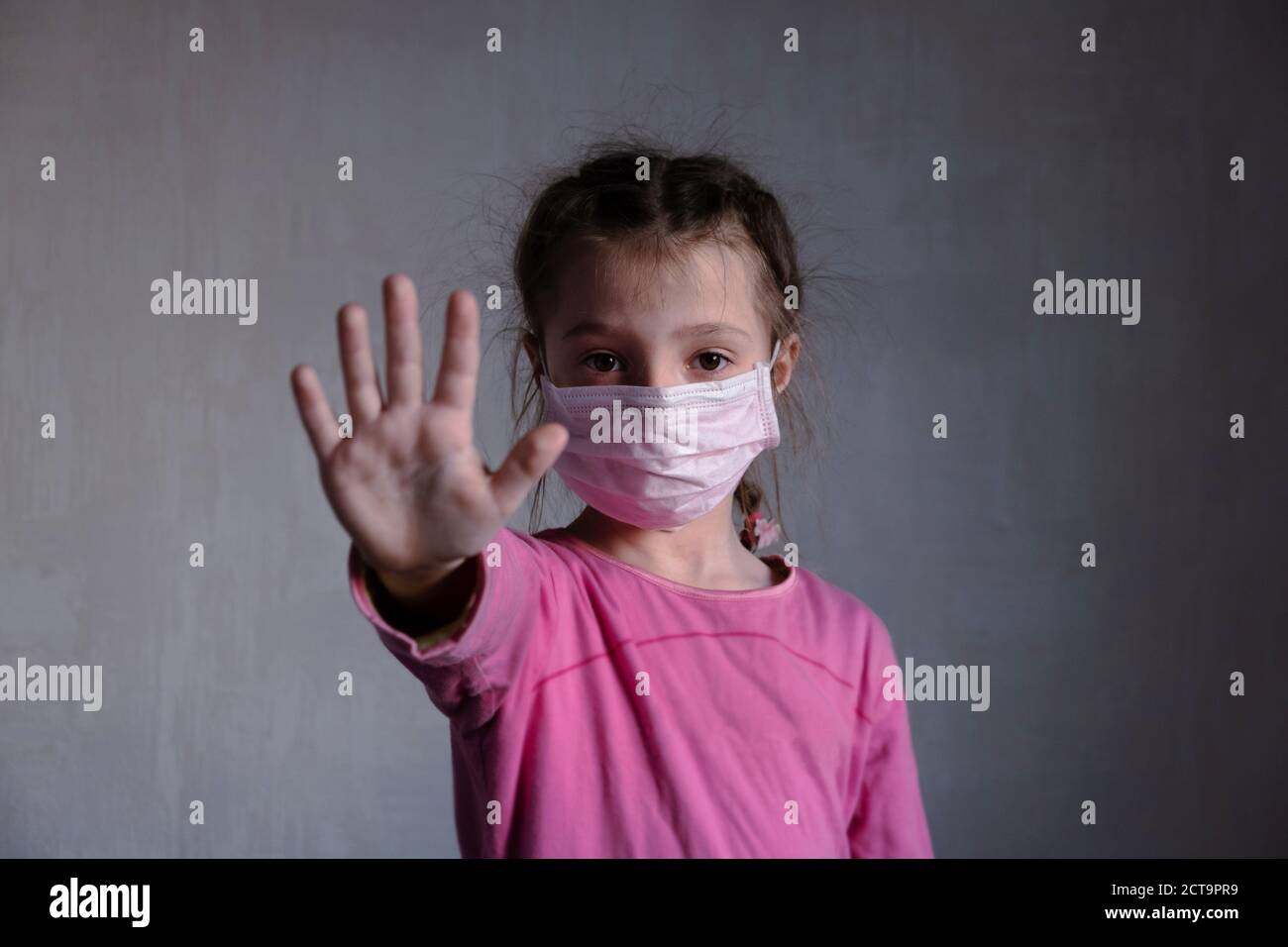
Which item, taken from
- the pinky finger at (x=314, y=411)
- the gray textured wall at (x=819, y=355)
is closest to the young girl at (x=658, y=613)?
the pinky finger at (x=314, y=411)

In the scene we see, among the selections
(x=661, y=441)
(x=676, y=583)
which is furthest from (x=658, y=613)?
(x=661, y=441)

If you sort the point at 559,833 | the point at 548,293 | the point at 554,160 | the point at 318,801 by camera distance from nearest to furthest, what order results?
the point at 559,833 < the point at 548,293 < the point at 554,160 < the point at 318,801

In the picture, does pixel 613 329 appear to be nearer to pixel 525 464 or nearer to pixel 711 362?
pixel 711 362

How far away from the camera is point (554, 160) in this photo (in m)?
2.13

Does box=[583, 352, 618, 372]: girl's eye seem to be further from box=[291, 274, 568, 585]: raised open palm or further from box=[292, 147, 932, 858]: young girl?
box=[291, 274, 568, 585]: raised open palm

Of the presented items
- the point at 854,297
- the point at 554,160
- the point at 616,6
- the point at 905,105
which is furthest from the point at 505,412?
the point at 905,105

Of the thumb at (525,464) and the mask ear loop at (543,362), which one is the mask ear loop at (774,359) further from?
the thumb at (525,464)

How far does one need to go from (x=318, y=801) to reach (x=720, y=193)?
1.59 metres

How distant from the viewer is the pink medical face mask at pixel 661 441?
44.8 inches

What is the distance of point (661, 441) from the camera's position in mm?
1150

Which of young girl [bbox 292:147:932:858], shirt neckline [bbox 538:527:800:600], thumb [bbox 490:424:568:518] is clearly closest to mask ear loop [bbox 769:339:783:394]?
Result: young girl [bbox 292:147:932:858]

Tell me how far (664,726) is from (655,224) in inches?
20.4

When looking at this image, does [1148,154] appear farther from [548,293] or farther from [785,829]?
[785,829]

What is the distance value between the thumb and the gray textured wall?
4.45 feet
